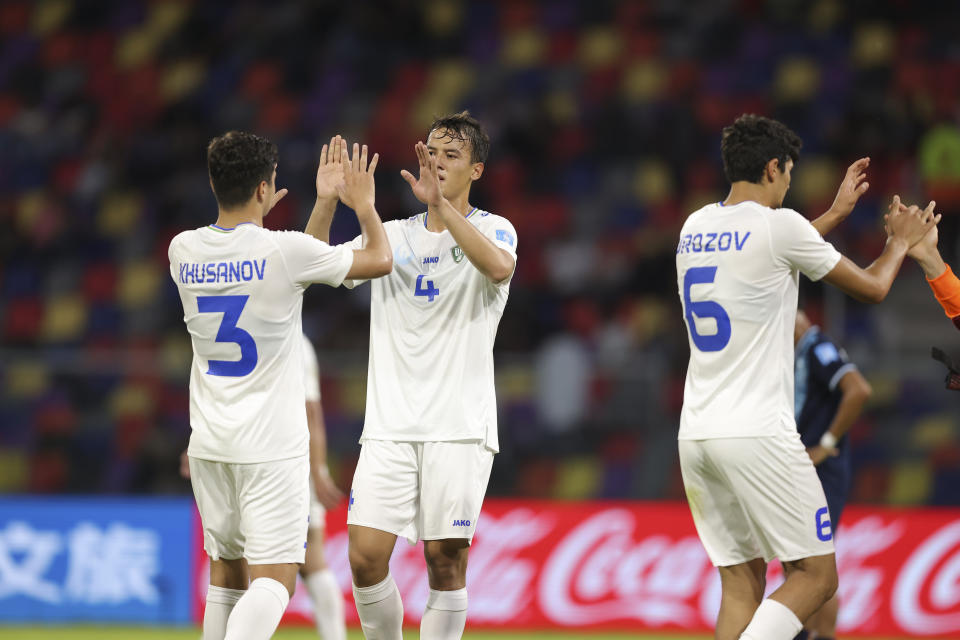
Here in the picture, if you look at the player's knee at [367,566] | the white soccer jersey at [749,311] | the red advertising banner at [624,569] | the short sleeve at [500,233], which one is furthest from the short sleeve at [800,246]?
the red advertising banner at [624,569]

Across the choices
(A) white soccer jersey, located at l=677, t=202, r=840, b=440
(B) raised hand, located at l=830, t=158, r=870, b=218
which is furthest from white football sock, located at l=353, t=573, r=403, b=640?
(B) raised hand, located at l=830, t=158, r=870, b=218

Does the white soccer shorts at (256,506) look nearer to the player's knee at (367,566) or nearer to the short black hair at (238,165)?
the player's knee at (367,566)

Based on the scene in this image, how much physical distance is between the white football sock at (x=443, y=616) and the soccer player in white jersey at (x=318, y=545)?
75.6 inches

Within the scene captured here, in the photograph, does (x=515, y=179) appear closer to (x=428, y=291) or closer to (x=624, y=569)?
(x=624, y=569)

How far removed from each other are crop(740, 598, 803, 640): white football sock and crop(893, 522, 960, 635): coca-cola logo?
4.54 meters

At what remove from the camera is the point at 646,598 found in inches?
368

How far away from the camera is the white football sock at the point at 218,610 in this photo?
209 inches

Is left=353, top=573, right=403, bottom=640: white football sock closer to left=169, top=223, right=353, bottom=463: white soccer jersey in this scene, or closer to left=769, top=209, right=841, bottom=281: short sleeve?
left=169, top=223, right=353, bottom=463: white soccer jersey

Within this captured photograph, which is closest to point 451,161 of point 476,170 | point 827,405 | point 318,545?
point 476,170

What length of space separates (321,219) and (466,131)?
741mm

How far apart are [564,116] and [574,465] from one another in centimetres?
627

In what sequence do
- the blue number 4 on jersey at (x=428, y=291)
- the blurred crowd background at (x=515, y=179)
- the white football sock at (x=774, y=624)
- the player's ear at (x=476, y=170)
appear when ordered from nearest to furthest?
the white football sock at (x=774, y=624), the blue number 4 on jersey at (x=428, y=291), the player's ear at (x=476, y=170), the blurred crowd background at (x=515, y=179)

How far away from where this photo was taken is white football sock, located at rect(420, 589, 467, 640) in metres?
5.36

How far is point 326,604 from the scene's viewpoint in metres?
7.18
